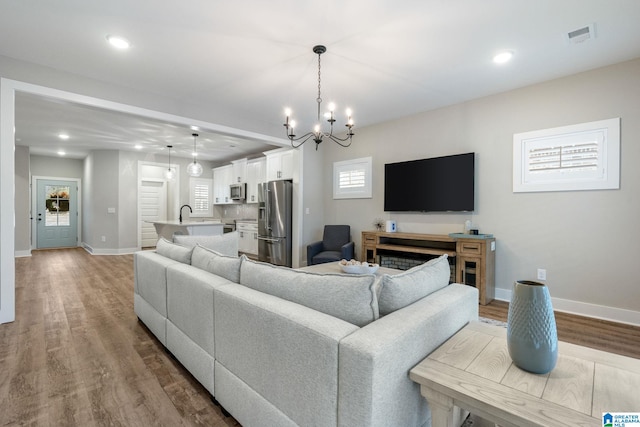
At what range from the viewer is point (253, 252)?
7.04m

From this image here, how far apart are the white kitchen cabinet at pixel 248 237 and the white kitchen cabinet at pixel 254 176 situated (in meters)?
0.61

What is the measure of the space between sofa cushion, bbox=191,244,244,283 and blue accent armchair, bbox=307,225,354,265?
8.60 ft

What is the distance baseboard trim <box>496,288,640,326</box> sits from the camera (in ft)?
9.56

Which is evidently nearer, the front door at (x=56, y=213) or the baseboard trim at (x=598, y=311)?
the baseboard trim at (x=598, y=311)

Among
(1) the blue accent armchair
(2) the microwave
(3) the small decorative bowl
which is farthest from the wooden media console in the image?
(2) the microwave

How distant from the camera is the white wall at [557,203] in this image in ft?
9.59

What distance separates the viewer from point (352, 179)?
17.8 ft

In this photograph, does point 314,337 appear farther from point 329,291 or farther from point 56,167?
point 56,167

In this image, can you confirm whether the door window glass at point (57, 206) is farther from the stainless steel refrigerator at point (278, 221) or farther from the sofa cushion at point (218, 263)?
the sofa cushion at point (218, 263)

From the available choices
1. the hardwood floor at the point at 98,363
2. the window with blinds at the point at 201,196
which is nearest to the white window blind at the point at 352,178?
the hardwood floor at the point at 98,363

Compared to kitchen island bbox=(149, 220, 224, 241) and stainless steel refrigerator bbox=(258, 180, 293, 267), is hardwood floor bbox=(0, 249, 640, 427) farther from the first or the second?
stainless steel refrigerator bbox=(258, 180, 293, 267)

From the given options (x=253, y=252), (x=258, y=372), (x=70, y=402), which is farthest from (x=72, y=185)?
(x=258, y=372)
